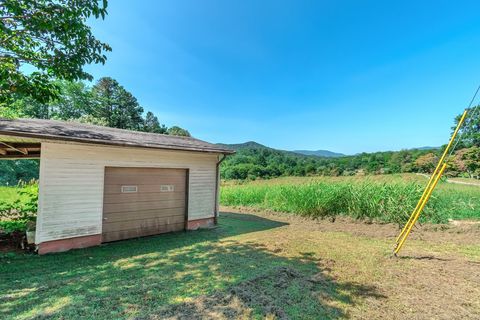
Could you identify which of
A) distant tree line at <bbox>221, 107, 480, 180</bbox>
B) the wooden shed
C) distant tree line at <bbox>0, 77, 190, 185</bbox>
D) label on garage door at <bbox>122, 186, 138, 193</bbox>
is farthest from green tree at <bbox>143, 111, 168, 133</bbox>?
label on garage door at <bbox>122, 186, 138, 193</bbox>

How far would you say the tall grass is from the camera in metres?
7.58

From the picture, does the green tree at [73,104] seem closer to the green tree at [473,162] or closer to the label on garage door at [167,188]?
the label on garage door at [167,188]

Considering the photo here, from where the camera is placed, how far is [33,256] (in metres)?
4.59

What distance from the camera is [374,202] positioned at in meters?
8.09

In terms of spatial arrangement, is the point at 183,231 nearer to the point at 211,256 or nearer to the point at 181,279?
the point at 211,256

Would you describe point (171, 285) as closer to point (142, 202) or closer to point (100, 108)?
Answer: point (142, 202)

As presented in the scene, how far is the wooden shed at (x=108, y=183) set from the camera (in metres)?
Result: 4.72

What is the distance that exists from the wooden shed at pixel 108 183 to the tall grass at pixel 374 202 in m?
3.77

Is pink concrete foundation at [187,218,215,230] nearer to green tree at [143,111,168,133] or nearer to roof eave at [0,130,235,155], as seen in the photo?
roof eave at [0,130,235,155]

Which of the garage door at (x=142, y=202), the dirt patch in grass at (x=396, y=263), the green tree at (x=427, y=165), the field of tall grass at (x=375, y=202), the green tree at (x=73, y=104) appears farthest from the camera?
the green tree at (x=73, y=104)

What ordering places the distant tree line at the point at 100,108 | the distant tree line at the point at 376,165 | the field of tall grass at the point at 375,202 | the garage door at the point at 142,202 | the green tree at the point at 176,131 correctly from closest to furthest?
the garage door at the point at 142,202 < the field of tall grass at the point at 375,202 < the distant tree line at the point at 376,165 < the distant tree line at the point at 100,108 < the green tree at the point at 176,131

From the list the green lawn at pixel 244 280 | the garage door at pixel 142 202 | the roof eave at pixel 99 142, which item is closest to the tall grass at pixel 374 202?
the green lawn at pixel 244 280

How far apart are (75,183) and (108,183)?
2.34ft

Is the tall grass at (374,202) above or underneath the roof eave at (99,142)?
underneath
